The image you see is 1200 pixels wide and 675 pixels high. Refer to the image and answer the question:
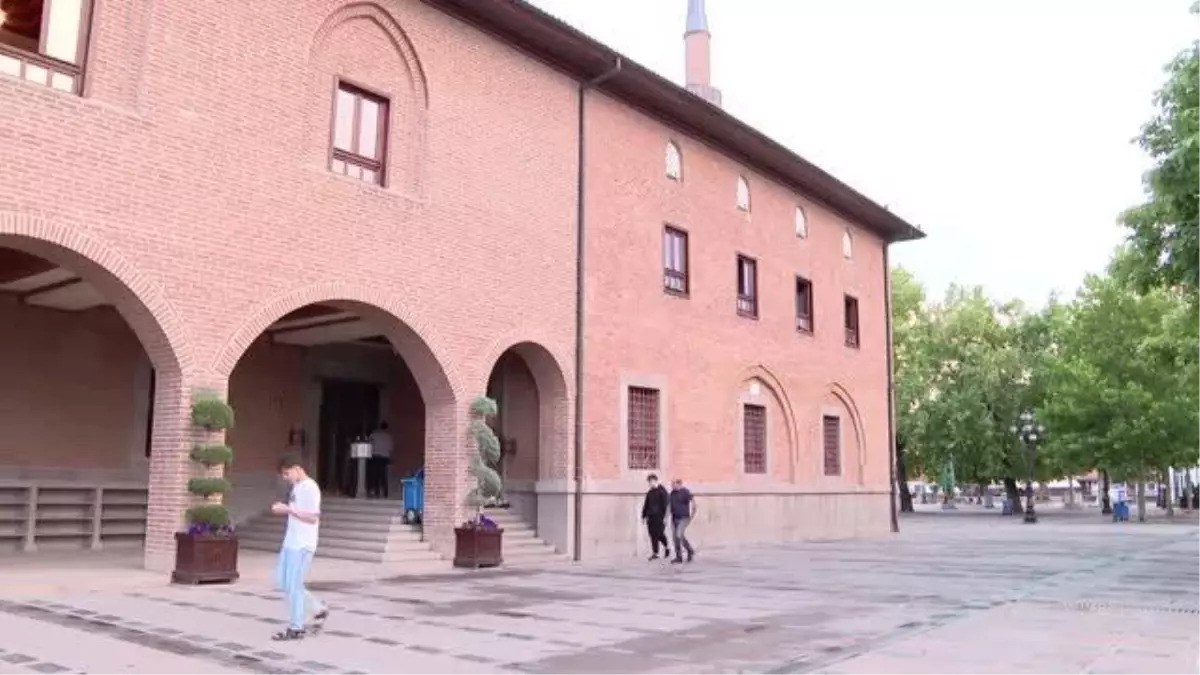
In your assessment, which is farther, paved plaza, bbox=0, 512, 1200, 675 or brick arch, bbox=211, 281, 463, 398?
brick arch, bbox=211, 281, 463, 398

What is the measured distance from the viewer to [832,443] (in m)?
26.0

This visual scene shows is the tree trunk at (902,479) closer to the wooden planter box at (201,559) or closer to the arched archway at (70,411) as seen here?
the arched archway at (70,411)

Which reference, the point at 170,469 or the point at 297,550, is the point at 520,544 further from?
the point at 297,550

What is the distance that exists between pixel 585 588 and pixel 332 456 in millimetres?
9481

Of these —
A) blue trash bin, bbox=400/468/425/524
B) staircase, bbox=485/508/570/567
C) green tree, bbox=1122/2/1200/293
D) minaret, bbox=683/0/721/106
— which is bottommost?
staircase, bbox=485/508/570/567

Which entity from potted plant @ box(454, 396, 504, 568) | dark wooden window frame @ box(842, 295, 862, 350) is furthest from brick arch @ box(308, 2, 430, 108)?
dark wooden window frame @ box(842, 295, 862, 350)

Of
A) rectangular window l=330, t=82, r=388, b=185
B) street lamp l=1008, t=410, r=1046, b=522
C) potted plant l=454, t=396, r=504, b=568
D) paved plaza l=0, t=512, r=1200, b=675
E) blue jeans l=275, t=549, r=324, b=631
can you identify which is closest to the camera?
paved plaza l=0, t=512, r=1200, b=675

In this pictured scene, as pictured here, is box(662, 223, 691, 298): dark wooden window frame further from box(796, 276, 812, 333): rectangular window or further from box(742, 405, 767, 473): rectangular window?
box(796, 276, 812, 333): rectangular window

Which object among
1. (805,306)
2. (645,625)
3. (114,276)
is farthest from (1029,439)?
(114,276)

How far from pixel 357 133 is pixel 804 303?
14244 mm

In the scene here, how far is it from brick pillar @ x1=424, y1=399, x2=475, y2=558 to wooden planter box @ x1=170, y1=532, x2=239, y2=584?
13.1 ft

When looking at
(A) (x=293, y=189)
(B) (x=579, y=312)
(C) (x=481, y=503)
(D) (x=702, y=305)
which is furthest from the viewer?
(D) (x=702, y=305)

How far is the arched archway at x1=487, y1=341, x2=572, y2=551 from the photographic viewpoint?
1705 centimetres

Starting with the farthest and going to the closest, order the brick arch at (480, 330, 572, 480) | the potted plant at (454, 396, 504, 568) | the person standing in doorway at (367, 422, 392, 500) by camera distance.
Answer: the person standing in doorway at (367, 422, 392, 500) → the brick arch at (480, 330, 572, 480) → the potted plant at (454, 396, 504, 568)
